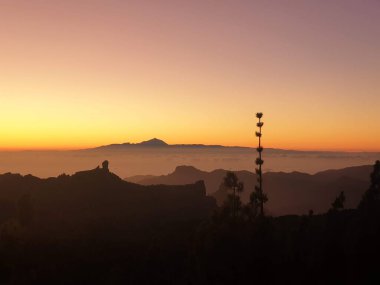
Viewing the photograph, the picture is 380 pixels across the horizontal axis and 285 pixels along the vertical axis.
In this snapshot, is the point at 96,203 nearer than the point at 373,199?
No

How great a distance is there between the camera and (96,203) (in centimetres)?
11656

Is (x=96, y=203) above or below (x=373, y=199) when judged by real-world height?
below

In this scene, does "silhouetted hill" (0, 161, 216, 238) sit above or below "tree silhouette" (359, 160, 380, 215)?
below

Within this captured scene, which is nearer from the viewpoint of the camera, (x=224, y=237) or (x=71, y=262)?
(x=224, y=237)

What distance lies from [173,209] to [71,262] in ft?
194

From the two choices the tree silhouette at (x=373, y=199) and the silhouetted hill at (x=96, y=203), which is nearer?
the tree silhouette at (x=373, y=199)

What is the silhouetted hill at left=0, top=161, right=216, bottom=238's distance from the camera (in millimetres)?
94875

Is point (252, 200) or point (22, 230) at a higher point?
point (252, 200)

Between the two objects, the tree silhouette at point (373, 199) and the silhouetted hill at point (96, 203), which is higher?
the tree silhouette at point (373, 199)

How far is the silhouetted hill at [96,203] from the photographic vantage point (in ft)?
311

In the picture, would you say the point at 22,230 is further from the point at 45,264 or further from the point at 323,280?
the point at 323,280

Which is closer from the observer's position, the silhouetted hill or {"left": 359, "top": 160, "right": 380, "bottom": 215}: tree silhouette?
{"left": 359, "top": 160, "right": 380, "bottom": 215}: tree silhouette

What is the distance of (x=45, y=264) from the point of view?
6631 centimetres

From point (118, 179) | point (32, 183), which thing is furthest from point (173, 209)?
point (32, 183)
